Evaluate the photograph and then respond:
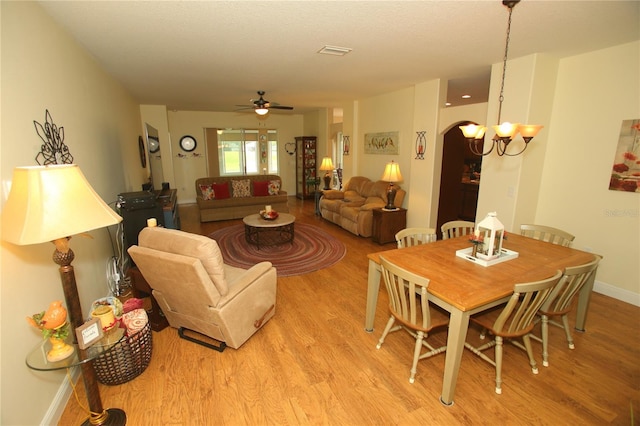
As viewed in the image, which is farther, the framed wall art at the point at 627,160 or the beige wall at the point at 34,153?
the framed wall art at the point at 627,160

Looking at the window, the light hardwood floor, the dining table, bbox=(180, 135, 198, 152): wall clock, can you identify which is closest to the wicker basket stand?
the light hardwood floor

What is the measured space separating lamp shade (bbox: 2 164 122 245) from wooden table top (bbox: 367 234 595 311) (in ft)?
6.79

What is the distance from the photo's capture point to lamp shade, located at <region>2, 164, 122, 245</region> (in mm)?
1411

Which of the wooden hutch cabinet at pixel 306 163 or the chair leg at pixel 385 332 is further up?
the wooden hutch cabinet at pixel 306 163

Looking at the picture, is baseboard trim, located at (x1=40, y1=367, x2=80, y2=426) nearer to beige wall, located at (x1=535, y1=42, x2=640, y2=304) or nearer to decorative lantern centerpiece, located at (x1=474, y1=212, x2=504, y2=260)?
decorative lantern centerpiece, located at (x1=474, y1=212, x2=504, y2=260)

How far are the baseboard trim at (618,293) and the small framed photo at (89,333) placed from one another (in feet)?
16.5

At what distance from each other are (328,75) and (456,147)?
9.76 ft

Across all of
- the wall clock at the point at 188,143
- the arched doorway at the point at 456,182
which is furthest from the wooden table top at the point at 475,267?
the wall clock at the point at 188,143

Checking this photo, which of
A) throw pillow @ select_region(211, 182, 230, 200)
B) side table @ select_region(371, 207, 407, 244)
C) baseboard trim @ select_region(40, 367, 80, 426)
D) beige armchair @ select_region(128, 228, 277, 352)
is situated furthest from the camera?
throw pillow @ select_region(211, 182, 230, 200)

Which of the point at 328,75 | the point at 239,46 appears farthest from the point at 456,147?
the point at 239,46

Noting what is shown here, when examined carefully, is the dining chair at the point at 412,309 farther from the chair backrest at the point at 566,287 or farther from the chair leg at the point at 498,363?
the chair backrest at the point at 566,287

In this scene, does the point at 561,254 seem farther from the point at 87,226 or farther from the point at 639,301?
the point at 87,226

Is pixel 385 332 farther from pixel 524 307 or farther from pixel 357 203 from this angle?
pixel 357 203

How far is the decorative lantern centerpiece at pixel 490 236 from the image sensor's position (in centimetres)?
245
